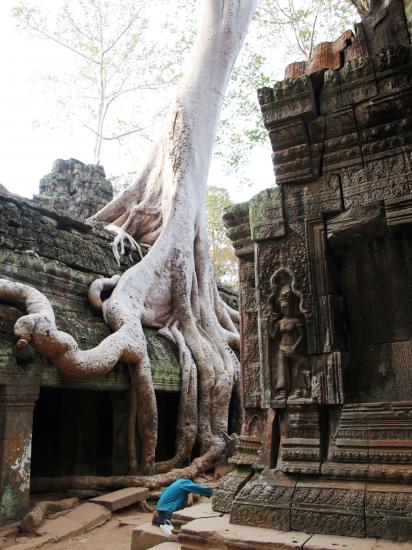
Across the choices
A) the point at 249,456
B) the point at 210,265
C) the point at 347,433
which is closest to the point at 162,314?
the point at 210,265

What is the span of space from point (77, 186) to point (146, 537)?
825cm

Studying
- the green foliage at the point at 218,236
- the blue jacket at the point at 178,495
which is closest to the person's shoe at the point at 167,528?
the blue jacket at the point at 178,495

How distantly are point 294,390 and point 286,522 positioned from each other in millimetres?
663

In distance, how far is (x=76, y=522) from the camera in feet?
13.9

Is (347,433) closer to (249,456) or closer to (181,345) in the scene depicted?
(249,456)

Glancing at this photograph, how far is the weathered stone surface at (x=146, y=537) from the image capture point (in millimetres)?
2987

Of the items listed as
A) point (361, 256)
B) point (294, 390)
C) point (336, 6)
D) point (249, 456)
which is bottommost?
point (249, 456)

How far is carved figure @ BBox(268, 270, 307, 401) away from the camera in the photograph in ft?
8.93

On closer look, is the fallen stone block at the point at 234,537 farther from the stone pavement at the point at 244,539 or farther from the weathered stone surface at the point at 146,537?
→ the weathered stone surface at the point at 146,537

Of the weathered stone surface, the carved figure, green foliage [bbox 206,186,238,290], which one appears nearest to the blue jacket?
the weathered stone surface

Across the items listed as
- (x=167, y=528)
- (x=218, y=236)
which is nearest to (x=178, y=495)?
(x=167, y=528)

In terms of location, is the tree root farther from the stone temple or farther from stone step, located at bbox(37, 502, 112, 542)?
the stone temple

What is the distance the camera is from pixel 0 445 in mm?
4078

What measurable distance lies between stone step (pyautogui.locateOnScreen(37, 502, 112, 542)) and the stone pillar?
0.93ft
